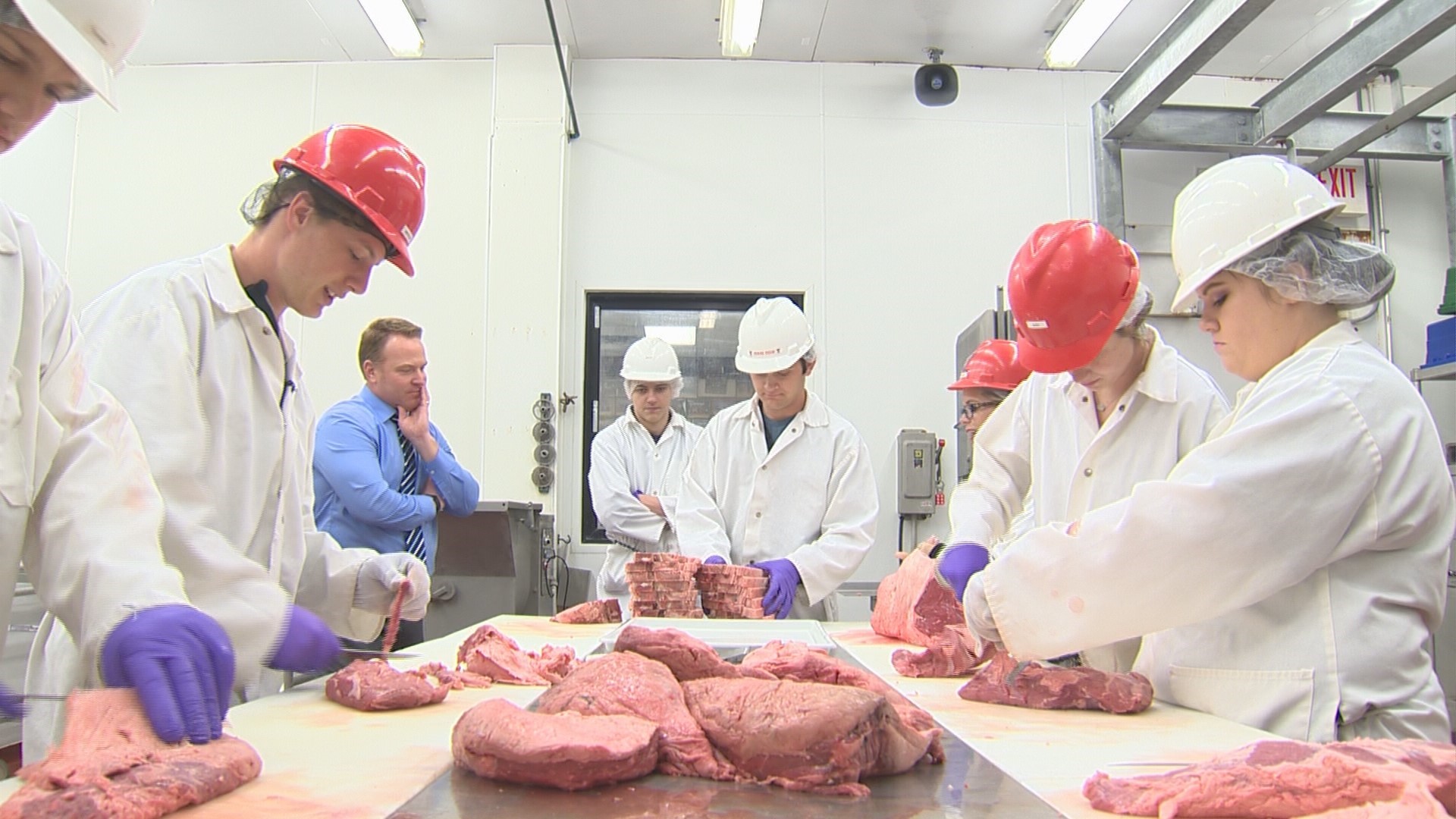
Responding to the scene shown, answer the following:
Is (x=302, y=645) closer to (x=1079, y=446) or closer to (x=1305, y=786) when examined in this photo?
(x=1305, y=786)

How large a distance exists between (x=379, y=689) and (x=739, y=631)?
1.35 meters

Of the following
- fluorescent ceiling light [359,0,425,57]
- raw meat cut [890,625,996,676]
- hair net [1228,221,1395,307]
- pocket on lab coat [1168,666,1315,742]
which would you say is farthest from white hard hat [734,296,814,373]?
fluorescent ceiling light [359,0,425,57]

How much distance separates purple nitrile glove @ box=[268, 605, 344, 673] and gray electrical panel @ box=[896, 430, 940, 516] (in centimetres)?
473

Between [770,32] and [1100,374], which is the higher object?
[770,32]

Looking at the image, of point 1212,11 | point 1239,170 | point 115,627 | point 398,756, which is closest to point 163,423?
point 115,627

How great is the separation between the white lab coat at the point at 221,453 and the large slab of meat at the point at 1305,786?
1.53m

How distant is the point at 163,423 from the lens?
1806mm

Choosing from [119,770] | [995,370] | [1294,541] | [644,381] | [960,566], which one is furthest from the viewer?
[644,381]

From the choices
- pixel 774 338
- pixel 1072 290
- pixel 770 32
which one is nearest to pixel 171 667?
pixel 1072 290

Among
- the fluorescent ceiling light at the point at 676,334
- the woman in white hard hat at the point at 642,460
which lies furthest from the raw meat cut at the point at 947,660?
the fluorescent ceiling light at the point at 676,334

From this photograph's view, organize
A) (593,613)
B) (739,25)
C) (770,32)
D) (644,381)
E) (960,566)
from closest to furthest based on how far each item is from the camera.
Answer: (960,566) → (593,613) → (644,381) → (739,25) → (770,32)

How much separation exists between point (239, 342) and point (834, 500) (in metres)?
2.42

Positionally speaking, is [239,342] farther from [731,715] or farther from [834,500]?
[834,500]

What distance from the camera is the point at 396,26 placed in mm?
5773
